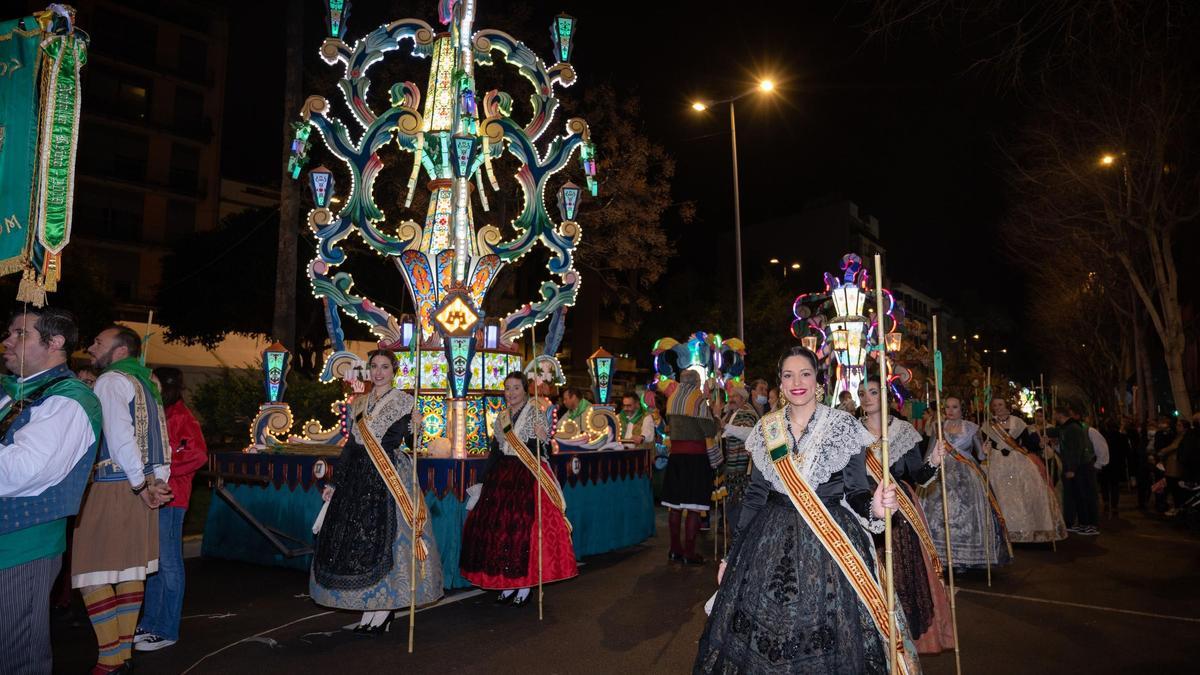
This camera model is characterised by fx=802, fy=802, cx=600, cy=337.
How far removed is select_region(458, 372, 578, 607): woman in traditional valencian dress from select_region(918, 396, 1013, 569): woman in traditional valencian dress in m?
3.87

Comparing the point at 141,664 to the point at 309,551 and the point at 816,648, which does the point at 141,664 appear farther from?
the point at 816,648

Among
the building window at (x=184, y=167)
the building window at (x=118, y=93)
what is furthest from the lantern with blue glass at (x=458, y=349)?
the building window at (x=184, y=167)

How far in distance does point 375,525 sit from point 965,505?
6149 millimetres

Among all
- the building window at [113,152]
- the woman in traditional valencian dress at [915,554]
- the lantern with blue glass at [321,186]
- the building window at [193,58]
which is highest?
the building window at [193,58]

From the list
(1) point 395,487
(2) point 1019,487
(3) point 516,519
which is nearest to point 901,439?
(3) point 516,519

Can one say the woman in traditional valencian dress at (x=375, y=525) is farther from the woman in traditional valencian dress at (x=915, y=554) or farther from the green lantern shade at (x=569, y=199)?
the green lantern shade at (x=569, y=199)

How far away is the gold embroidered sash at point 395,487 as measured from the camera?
5.75 meters

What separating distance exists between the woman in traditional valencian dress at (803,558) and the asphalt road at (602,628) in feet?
5.92

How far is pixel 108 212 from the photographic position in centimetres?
3447

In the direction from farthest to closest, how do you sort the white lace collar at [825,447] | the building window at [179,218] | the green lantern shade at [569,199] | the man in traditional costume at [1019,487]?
the building window at [179,218], the man in traditional costume at [1019,487], the green lantern shade at [569,199], the white lace collar at [825,447]

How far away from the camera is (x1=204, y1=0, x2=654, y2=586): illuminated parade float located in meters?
8.41

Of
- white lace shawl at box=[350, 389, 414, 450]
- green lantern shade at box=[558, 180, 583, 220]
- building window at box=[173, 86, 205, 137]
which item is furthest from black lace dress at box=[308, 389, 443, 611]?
building window at box=[173, 86, 205, 137]

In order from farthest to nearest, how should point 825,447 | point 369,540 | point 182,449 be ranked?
point 182,449
point 369,540
point 825,447

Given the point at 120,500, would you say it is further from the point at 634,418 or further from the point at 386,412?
the point at 634,418
